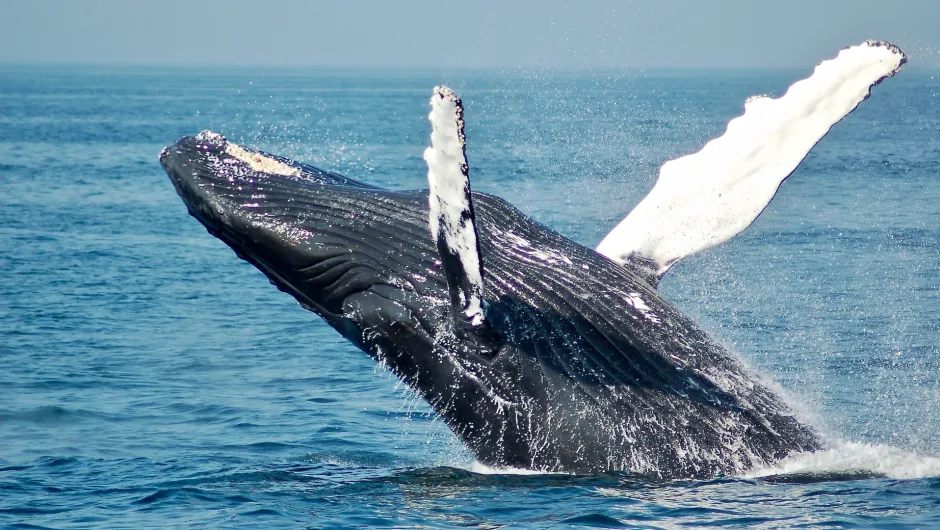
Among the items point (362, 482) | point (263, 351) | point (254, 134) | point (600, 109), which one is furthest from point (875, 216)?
point (600, 109)

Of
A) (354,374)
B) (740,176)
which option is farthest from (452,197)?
(354,374)

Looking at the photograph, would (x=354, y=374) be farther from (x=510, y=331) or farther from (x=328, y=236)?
(x=510, y=331)

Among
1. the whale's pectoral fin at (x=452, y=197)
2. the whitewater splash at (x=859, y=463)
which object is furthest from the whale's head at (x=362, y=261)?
the whitewater splash at (x=859, y=463)

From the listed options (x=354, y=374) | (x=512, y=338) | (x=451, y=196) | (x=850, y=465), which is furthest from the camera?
(x=354, y=374)

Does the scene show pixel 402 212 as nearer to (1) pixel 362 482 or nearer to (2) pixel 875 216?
(1) pixel 362 482

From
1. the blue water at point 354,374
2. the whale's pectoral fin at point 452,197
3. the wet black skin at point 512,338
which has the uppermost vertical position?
the whale's pectoral fin at point 452,197

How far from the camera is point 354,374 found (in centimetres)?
1285

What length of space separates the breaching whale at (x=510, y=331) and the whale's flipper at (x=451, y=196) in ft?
1.53

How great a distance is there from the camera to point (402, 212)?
Result: 7.42 metres

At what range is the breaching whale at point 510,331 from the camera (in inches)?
284

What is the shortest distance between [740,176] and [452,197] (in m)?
2.58

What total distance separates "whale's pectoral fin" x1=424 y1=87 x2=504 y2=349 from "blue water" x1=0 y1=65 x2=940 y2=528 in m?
1.56

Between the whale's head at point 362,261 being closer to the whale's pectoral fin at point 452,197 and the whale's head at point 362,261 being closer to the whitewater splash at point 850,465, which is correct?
the whale's pectoral fin at point 452,197

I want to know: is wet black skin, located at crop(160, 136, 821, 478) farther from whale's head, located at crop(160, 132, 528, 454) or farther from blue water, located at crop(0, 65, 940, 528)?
blue water, located at crop(0, 65, 940, 528)
